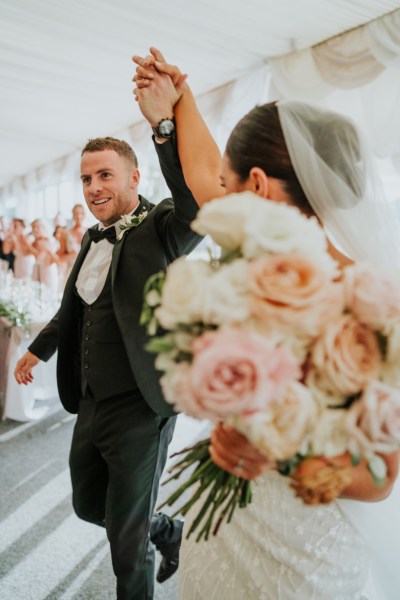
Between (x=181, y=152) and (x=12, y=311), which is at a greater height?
(x=181, y=152)

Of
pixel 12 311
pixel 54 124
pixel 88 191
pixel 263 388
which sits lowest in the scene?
pixel 12 311

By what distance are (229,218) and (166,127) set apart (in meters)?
0.83

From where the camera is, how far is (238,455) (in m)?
0.75

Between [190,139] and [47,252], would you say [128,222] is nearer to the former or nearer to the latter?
[190,139]

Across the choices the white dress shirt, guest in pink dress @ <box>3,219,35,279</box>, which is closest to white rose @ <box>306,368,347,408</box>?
the white dress shirt

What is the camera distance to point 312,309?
63 cm

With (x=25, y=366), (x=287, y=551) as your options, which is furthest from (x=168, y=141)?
(x=25, y=366)

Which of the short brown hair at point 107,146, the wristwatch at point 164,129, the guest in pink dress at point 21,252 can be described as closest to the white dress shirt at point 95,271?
the short brown hair at point 107,146

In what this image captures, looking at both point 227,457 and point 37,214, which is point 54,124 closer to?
point 37,214

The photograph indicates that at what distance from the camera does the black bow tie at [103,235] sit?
1.93 m

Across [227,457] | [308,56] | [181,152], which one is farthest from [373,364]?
[308,56]

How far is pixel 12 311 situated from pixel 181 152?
3.34m

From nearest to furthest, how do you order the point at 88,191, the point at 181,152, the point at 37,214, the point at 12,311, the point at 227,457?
the point at 227,457 < the point at 181,152 < the point at 88,191 < the point at 12,311 < the point at 37,214

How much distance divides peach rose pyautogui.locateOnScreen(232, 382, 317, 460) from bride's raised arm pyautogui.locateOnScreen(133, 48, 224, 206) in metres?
0.81
